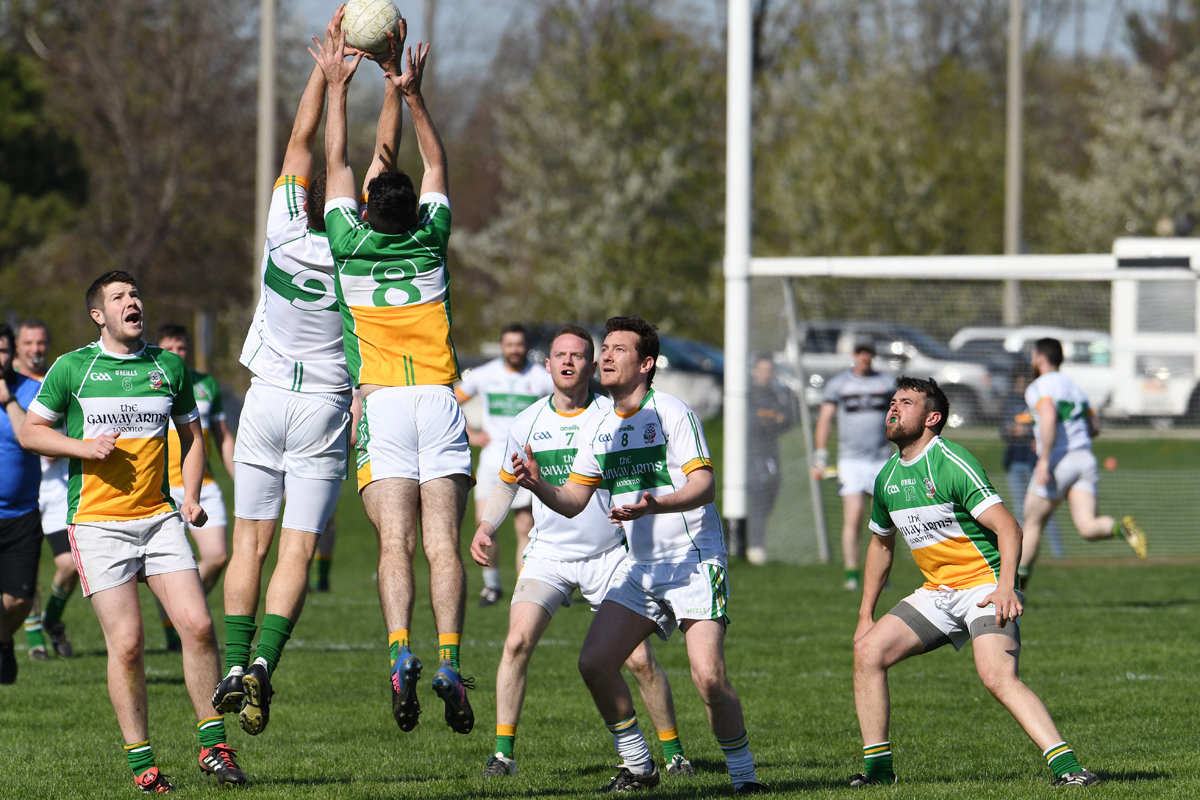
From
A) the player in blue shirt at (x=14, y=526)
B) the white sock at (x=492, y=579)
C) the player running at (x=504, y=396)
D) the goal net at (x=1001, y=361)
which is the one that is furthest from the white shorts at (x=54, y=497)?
the goal net at (x=1001, y=361)

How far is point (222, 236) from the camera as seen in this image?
37.8 m

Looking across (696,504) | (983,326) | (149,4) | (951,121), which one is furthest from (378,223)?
(951,121)

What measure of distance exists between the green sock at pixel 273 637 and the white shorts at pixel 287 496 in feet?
1.46

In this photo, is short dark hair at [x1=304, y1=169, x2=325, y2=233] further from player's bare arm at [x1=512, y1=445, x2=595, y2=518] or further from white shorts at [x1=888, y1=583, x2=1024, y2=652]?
white shorts at [x1=888, y1=583, x2=1024, y2=652]

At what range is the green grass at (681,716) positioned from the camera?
7.17m

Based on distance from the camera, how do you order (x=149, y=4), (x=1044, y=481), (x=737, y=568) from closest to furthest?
(x=1044, y=481) < (x=737, y=568) < (x=149, y=4)

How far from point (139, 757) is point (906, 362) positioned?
71.7 ft

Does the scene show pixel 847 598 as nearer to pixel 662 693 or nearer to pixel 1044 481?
pixel 1044 481

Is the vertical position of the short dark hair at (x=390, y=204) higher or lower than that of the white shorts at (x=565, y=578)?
higher

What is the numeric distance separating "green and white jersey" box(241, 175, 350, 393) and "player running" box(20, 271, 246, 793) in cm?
49

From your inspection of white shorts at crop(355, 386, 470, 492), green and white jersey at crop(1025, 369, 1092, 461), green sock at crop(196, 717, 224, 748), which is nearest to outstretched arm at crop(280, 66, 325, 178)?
white shorts at crop(355, 386, 470, 492)

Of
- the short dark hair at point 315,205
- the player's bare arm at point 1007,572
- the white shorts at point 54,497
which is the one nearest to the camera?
the player's bare arm at point 1007,572

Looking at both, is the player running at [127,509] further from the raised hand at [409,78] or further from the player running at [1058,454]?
the player running at [1058,454]

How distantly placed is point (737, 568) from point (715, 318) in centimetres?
2261
